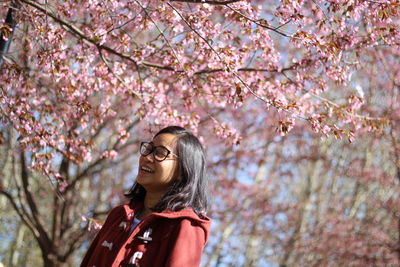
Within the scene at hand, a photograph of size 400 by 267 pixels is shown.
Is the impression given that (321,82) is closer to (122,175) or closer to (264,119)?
(264,119)

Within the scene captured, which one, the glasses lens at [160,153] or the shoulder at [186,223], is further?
the glasses lens at [160,153]

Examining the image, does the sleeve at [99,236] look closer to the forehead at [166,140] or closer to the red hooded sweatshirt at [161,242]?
the red hooded sweatshirt at [161,242]

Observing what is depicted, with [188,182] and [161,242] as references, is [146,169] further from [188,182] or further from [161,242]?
[161,242]

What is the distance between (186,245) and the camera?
2229mm

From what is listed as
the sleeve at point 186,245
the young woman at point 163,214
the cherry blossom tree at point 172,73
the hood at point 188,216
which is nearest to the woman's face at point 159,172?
the young woman at point 163,214

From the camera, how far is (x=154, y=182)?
2498 mm

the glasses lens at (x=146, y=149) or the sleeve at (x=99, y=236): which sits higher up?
the glasses lens at (x=146, y=149)

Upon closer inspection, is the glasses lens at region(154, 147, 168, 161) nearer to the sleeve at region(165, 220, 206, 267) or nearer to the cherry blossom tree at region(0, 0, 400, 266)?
the sleeve at region(165, 220, 206, 267)

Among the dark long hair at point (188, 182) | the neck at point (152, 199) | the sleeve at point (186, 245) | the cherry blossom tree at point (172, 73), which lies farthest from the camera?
the cherry blossom tree at point (172, 73)

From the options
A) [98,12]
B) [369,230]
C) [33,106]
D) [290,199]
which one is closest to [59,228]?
[33,106]

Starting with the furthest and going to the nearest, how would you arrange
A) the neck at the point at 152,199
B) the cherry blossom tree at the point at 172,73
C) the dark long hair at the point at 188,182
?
1. the cherry blossom tree at the point at 172,73
2. the neck at the point at 152,199
3. the dark long hair at the point at 188,182

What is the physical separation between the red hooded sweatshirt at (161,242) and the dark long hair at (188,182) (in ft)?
0.21

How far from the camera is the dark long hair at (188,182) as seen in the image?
95.3 inches

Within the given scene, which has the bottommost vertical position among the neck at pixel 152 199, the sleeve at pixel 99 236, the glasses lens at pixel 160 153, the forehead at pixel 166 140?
the sleeve at pixel 99 236
